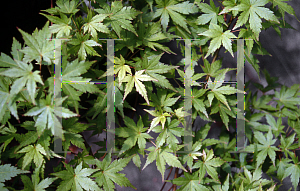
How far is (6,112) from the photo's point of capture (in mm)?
943

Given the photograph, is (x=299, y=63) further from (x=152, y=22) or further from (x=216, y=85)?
(x=152, y=22)

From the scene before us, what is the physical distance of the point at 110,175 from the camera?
1172 millimetres

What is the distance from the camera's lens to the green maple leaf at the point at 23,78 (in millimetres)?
893

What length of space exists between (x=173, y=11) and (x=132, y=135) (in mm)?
756

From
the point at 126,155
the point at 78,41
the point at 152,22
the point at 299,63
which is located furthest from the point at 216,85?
the point at 299,63

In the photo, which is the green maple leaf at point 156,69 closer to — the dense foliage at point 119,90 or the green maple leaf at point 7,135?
the dense foliage at point 119,90

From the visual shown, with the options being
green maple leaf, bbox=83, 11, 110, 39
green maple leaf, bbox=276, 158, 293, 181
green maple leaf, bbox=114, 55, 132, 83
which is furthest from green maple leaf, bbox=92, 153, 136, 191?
green maple leaf, bbox=276, 158, 293, 181

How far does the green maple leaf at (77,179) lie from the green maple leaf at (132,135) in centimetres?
21

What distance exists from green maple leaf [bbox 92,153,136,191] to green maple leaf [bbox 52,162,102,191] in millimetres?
53

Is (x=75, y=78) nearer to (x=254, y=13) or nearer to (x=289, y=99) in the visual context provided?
(x=254, y=13)

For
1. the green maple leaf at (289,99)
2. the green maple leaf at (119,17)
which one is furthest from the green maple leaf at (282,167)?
the green maple leaf at (119,17)

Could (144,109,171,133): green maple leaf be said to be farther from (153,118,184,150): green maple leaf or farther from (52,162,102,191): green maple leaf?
(52,162,102,191): green maple leaf

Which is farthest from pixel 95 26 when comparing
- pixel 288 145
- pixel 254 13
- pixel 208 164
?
pixel 288 145

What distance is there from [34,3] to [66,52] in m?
0.68
